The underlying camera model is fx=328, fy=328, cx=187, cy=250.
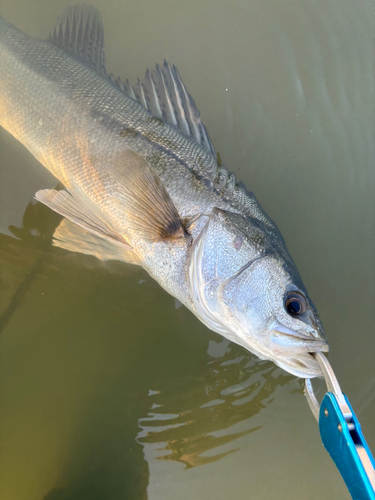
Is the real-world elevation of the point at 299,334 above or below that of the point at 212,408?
above

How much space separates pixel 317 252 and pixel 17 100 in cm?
191

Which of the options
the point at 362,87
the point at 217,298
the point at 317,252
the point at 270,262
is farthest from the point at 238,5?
the point at 217,298

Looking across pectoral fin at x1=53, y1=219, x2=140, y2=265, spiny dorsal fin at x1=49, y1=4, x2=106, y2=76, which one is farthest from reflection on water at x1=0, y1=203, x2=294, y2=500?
spiny dorsal fin at x1=49, y1=4, x2=106, y2=76

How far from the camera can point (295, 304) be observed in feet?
4.24

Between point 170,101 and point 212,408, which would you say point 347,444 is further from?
point 170,101

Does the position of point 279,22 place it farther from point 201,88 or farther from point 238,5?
point 201,88

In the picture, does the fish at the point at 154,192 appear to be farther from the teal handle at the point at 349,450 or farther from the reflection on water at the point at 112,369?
the reflection on water at the point at 112,369

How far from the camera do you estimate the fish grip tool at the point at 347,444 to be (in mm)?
866

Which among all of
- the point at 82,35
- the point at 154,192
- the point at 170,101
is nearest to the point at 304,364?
the point at 154,192

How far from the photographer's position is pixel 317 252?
2104mm

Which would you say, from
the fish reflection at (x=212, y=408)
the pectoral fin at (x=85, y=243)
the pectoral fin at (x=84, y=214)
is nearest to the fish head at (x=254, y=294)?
the pectoral fin at (x=84, y=214)

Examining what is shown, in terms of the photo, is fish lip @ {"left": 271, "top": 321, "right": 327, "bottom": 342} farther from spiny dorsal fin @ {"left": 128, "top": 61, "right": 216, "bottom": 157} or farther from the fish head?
spiny dorsal fin @ {"left": 128, "top": 61, "right": 216, "bottom": 157}

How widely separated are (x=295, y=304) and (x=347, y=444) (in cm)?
50

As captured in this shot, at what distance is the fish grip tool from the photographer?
2.84 feet
